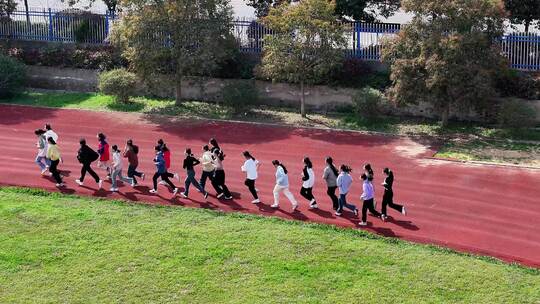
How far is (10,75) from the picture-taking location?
94.5 feet

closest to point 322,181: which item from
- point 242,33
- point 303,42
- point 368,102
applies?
point 368,102

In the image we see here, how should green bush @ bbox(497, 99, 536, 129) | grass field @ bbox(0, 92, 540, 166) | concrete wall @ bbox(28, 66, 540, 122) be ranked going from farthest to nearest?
concrete wall @ bbox(28, 66, 540, 122), green bush @ bbox(497, 99, 536, 129), grass field @ bbox(0, 92, 540, 166)

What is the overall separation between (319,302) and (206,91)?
16.3 m

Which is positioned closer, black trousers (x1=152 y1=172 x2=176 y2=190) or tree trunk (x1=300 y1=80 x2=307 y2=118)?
black trousers (x1=152 y1=172 x2=176 y2=190)

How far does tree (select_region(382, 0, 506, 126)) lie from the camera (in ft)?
77.2

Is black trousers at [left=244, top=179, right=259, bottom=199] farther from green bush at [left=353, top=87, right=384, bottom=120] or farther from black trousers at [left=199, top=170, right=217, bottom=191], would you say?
green bush at [left=353, top=87, right=384, bottom=120]

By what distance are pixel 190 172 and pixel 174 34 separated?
965 cm

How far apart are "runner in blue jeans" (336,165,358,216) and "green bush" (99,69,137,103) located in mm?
12350

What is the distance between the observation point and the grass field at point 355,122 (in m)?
22.9

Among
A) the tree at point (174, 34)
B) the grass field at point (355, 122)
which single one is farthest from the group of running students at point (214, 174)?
the tree at point (174, 34)

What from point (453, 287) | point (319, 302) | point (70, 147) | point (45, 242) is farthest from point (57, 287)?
point (70, 147)

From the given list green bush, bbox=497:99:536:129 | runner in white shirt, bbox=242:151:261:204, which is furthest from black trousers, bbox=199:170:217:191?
green bush, bbox=497:99:536:129

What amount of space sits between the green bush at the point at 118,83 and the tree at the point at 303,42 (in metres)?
4.85

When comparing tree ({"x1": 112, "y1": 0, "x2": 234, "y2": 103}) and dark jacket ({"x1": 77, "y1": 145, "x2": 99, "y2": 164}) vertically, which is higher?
tree ({"x1": 112, "y1": 0, "x2": 234, "y2": 103})
